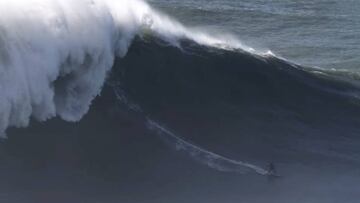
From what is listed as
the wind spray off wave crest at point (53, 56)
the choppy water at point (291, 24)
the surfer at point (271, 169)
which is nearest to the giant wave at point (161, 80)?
the wind spray off wave crest at point (53, 56)

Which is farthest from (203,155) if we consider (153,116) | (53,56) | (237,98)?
(237,98)

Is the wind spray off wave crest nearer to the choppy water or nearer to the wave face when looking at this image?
the wave face

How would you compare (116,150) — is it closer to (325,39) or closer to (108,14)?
(108,14)

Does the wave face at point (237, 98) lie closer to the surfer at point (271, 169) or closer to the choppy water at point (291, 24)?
the surfer at point (271, 169)

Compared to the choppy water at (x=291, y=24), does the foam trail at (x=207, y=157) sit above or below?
below

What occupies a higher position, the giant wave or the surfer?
the giant wave

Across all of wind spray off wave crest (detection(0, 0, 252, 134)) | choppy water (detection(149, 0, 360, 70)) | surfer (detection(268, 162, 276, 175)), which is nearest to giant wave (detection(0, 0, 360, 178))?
wind spray off wave crest (detection(0, 0, 252, 134))

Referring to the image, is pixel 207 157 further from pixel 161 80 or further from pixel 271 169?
pixel 161 80
